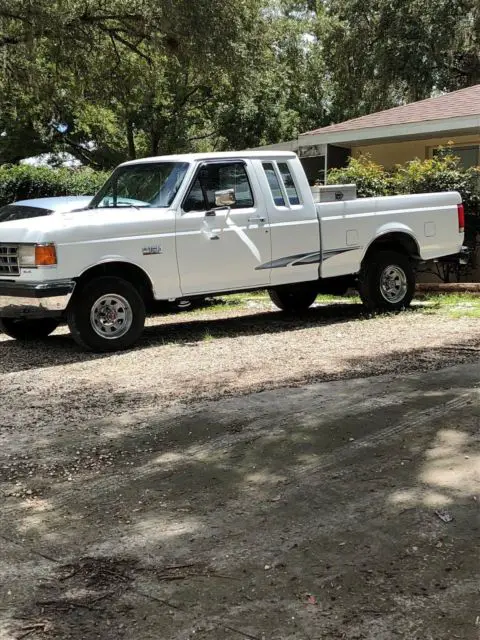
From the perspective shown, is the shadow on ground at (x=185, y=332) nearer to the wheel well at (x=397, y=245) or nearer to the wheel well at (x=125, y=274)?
the wheel well at (x=125, y=274)

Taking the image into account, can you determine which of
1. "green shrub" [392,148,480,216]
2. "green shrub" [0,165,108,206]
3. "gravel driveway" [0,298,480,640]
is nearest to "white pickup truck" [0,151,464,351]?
"gravel driveway" [0,298,480,640]

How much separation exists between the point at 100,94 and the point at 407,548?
17.0 meters

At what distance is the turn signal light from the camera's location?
7352 millimetres

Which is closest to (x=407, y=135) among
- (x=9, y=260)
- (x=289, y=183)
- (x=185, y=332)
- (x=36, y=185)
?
(x=289, y=183)

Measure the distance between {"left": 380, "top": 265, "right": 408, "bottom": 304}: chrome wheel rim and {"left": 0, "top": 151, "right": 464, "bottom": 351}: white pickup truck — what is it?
0.05ft

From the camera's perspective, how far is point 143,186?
8.52 meters

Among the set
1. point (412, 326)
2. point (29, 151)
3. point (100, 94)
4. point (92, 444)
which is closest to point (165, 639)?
point (92, 444)

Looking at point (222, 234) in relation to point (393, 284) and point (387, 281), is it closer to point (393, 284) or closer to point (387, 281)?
point (387, 281)

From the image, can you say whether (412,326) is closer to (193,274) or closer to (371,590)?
(193,274)

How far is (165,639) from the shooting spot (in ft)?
8.93

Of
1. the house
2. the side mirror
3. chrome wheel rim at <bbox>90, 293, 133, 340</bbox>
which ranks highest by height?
the house

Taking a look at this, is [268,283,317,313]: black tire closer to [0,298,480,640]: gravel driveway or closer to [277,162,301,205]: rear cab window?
[277,162,301,205]: rear cab window

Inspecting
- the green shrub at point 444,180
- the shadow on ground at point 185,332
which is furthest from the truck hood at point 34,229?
the green shrub at point 444,180

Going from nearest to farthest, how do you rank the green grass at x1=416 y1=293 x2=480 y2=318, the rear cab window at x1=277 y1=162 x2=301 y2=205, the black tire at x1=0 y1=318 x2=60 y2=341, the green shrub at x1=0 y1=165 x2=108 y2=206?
the black tire at x1=0 y1=318 x2=60 y2=341 → the rear cab window at x1=277 y1=162 x2=301 y2=205 → the green grass at x1=416 y1=293 x2=480 y2=318 → the green shrub at x1=0 y1=165 x2=108 y2=206
